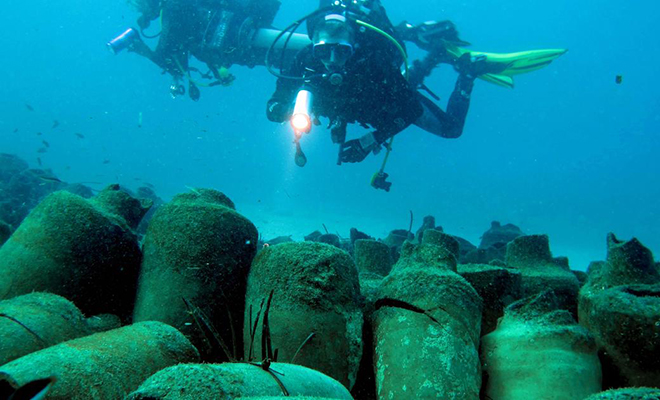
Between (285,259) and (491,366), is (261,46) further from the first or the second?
(491,366)

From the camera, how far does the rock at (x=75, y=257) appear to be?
7.88ft

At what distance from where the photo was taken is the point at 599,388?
77.2 inches

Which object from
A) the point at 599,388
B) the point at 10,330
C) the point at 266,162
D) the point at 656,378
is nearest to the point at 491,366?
the point at 599,388

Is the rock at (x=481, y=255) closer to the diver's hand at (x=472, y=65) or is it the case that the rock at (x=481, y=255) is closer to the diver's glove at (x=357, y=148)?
the diver's glove at (x=357, y=148)

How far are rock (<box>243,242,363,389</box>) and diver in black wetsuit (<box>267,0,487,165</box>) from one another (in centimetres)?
498

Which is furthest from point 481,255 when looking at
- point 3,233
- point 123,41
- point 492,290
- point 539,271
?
point 123,41

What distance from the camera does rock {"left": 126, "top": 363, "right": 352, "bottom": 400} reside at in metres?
1.05

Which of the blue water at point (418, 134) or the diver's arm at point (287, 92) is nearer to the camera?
the diver's arm at point (287, 92)

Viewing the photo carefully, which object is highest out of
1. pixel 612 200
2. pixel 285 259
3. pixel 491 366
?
pixel 612 200

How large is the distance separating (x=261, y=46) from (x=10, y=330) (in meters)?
8.74

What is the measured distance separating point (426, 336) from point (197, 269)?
4.81 ft

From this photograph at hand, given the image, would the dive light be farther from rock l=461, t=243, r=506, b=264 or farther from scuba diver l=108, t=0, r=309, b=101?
rock l=461, t=243, r=506, b=264

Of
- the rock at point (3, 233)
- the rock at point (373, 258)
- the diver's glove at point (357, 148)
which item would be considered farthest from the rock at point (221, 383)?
the diver's glove at point (357, 148)

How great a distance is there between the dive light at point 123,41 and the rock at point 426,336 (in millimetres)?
10186
